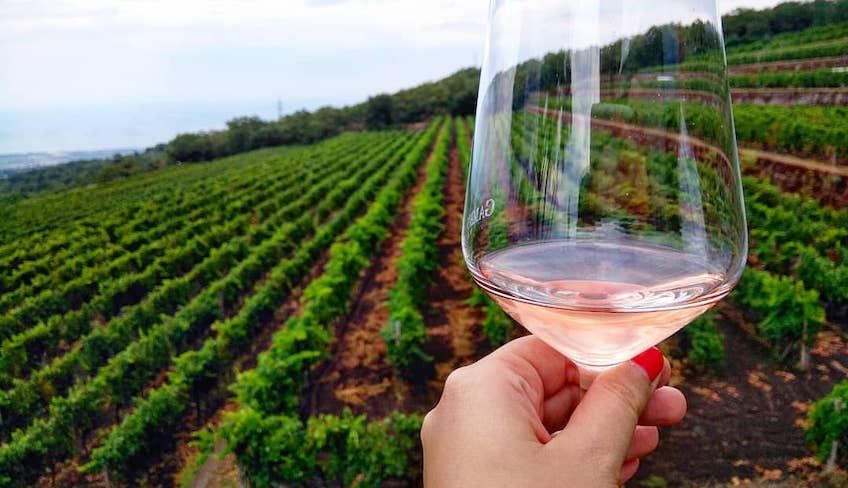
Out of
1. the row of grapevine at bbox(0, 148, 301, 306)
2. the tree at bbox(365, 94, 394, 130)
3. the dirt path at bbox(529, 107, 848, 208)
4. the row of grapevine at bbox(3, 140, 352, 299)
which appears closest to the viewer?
the dirt path at bbox(529, 107, 848, 208)

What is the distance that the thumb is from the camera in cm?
90

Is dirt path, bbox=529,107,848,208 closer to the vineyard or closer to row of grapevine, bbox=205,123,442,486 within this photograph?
the vineyard

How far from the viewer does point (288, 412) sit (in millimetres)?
6793

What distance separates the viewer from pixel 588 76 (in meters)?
0.69

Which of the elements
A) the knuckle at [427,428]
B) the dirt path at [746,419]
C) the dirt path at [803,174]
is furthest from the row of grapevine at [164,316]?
the dirt path at [803,174]

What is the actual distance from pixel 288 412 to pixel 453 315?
363cm

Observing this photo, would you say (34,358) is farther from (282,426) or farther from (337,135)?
(337,135)

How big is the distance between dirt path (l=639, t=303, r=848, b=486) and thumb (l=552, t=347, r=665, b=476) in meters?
5.21

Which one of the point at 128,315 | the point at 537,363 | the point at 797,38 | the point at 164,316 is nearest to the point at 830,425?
the point at 797,38

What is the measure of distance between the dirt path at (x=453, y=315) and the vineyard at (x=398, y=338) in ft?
0.16

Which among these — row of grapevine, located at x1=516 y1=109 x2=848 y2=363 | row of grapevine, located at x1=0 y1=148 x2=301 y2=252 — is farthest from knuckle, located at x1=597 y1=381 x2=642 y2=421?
row of grapevine, located at x1=0 y1=148 x2=301 y2=252

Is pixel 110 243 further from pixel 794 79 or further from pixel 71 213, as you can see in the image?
pixel 794 79

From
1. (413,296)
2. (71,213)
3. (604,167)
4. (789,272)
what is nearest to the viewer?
(604,167)

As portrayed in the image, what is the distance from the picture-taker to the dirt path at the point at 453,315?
8.25 meters
